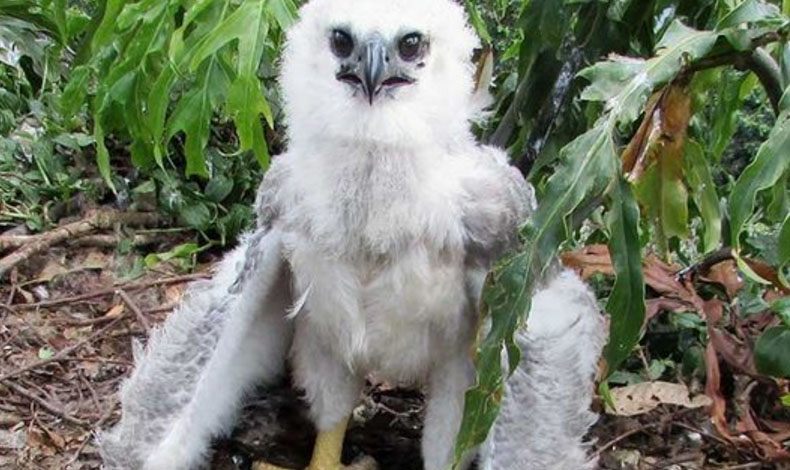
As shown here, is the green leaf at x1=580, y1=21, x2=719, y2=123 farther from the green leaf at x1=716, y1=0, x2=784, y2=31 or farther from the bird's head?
the bird's head

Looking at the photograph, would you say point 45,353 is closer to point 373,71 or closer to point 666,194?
point 373,71

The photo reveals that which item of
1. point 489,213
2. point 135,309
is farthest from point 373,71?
point 135,309

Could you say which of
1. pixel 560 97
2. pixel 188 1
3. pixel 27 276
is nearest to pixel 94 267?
pixel 27 276

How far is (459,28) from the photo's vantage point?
2.47 meters

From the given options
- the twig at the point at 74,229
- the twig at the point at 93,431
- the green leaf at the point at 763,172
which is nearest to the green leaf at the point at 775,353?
the green leaf at the point at 763,172

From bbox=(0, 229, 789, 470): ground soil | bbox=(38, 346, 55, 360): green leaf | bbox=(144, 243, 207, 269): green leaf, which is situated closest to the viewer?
bbox=(0, 229, 789, 470): ground soil

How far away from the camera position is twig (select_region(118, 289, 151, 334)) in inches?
144

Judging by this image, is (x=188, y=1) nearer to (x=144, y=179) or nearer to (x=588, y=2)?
(x=588, y=2)

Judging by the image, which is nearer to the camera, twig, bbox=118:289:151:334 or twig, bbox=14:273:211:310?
twig, bbox=118:289:151:334

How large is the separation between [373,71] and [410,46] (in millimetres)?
116

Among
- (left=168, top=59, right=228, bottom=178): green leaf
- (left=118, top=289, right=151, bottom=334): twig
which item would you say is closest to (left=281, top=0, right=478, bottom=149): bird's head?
(left=168, top=59, right=228, bottom=178): green leaf

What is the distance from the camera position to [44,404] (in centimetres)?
332

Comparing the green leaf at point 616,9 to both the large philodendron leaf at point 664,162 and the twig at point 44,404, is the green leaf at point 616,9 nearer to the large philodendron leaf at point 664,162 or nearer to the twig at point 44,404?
the large philodendron leaf at point 664,162

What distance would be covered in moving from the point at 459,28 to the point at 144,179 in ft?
7.56
